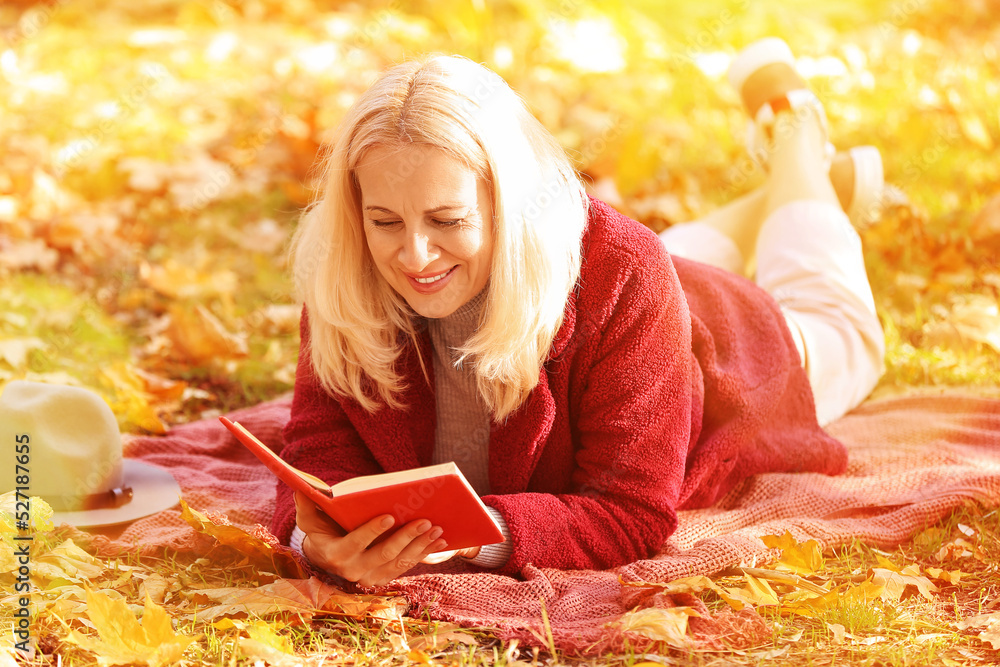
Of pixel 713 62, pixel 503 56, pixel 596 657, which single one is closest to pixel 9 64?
pixel 503 56

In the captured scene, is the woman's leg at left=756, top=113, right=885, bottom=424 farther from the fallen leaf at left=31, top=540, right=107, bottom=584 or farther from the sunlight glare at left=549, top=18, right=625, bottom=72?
the sunlight glare at left=549, top=18, right=625, bottom=72

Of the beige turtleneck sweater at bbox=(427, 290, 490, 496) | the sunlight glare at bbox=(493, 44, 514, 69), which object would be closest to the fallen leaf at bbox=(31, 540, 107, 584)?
the beige turtleneck sweater at bbox=(427, 290, 490, 496)

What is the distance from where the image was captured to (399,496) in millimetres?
1613

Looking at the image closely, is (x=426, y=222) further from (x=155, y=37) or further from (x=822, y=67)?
(x=155, y=37)

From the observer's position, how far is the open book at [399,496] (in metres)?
1.55

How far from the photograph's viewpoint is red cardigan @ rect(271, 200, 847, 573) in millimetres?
1962

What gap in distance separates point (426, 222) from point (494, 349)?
0.29 meters

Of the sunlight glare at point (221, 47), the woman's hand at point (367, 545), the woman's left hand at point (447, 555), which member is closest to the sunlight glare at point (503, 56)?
the sunlight glare at point (221, 47)

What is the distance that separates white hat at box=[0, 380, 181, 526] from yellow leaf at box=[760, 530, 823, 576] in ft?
4.74

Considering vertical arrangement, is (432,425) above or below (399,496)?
below

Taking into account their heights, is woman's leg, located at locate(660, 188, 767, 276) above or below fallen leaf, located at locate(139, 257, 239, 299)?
above

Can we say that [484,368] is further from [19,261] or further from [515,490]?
[19,261]

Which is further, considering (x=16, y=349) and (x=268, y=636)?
(x=16, y=349)

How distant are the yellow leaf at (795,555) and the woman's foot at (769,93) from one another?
1712mm
